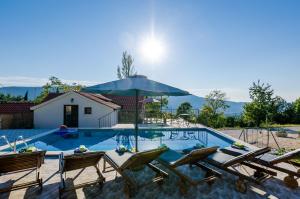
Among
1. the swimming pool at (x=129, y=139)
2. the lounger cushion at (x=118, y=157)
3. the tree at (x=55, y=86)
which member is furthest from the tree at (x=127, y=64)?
the lounger cushion at (x=118, y=157)

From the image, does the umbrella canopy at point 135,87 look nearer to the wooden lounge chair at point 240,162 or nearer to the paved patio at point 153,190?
the wooden lounge chair at point 240,162

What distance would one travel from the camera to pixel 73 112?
53.0 feet

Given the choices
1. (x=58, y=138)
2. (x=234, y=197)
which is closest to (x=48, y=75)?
(x=58, y=138)

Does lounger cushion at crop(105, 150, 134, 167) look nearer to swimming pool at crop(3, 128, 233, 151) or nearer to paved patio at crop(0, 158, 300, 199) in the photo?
paved patio at crop(0, 158, 300, 199)

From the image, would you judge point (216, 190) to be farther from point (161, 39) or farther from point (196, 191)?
point (161, 39)

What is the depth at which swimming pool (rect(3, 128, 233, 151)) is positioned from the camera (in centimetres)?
1036

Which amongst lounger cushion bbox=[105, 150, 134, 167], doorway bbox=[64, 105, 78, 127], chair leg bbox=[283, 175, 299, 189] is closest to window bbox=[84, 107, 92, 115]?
doorway bbox=[64, 105, 78, 127]

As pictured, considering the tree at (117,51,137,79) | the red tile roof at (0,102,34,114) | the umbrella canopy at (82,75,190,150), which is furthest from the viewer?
the tree at (117,51,137,79)

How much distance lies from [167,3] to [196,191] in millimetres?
8129

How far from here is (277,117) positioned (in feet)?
78.3

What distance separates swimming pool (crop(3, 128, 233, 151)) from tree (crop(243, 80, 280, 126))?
9.57m

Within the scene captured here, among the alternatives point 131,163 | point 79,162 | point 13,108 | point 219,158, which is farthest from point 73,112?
point 219,158

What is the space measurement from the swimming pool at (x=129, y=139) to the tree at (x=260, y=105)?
9570mm

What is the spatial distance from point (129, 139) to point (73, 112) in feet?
22.3
